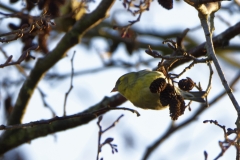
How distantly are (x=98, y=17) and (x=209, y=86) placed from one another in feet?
3.70

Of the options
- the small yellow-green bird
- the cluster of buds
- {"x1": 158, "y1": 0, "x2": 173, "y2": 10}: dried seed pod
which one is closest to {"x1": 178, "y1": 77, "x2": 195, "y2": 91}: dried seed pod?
the cluster of buds

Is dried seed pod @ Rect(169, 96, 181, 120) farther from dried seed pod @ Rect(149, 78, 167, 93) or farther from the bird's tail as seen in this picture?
the bird's tail

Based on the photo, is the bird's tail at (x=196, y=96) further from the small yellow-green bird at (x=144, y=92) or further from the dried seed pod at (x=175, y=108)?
the dried seed pod at (x=175, y=108)

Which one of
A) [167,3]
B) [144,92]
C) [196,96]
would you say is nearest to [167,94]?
[196,96]

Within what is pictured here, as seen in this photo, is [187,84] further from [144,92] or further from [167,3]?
[144,92]

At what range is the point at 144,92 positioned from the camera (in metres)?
2.86

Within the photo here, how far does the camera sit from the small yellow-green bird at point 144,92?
2668mm

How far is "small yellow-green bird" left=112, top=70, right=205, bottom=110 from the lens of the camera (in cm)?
267

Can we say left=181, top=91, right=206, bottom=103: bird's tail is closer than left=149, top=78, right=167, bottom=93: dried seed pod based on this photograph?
No

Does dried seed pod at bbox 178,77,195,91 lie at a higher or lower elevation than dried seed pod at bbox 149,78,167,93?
lower

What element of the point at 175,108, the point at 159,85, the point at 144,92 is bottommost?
the point at 175,108

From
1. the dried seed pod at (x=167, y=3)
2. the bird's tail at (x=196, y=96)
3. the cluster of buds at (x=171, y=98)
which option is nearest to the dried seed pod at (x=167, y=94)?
the cluster of buds at (x=171, y=98)

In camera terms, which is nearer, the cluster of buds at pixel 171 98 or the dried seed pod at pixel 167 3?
the cluster of buds at pixel 171 98

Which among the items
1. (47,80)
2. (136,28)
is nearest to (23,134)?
(47,80)
